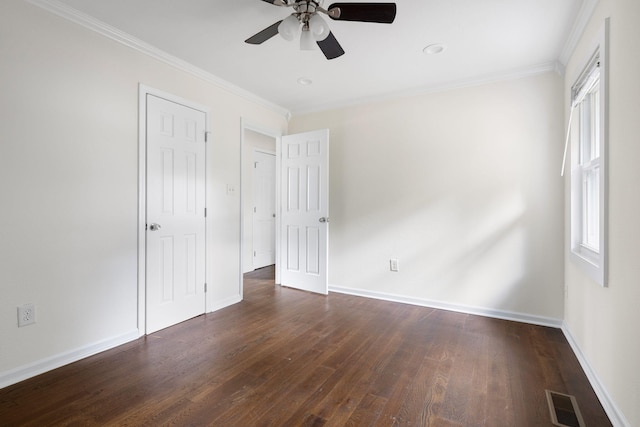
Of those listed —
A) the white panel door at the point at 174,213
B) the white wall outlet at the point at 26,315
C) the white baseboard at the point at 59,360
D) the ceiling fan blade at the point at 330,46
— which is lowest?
the white baseboard at the point at 59,360

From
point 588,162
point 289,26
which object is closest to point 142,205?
point 289,26

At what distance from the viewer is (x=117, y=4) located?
2115 mm

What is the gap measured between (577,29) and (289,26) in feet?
7.09

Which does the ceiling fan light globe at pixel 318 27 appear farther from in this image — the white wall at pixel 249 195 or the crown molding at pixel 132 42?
the white wall at pixel 249 195

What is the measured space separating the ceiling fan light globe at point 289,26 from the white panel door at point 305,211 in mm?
2037

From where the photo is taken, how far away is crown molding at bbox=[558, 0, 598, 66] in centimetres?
203

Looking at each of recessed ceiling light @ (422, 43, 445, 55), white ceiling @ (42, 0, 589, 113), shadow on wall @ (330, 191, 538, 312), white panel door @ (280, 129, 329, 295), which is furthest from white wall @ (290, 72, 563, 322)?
recessed ceiling light @ (422, 43, 445, 55)

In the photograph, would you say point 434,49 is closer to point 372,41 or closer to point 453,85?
point 372,41

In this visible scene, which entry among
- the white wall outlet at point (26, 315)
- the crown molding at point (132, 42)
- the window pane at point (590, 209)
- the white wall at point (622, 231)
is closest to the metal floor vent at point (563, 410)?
the white wall at point (622, 231)

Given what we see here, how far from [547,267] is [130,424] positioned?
11.5ft

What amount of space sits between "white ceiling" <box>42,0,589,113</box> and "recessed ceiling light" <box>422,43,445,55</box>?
0.16 feet

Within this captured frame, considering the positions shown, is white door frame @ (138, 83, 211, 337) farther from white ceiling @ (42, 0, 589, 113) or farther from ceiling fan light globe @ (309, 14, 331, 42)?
ceiling fan light globe @ (309, 14, 331, 42)

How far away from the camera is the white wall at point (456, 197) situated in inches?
117

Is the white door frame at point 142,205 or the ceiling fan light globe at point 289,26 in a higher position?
the ceiling fan light globe at point 289,26
